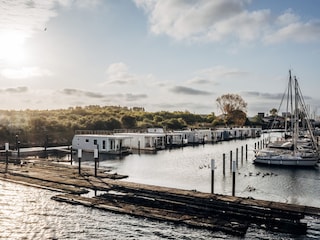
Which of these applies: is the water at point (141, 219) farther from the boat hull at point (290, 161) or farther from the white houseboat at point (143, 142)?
the white houseboat at point (143, 142)

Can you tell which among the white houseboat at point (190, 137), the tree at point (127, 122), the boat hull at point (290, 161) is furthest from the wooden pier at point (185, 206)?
the tree at point (127, 122)

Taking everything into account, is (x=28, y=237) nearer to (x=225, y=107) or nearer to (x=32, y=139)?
(x=32, y=139)

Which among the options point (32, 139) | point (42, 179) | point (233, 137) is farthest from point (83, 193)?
point (233, 137)

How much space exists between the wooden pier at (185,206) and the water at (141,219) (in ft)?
1.64

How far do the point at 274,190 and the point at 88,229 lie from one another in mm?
16499

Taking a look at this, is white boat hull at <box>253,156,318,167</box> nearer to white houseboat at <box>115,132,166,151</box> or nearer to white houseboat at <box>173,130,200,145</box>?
white houseboat at <box>115,132,166,151</box>

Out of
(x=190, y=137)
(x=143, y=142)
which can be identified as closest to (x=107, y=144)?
(x=143, y=142)

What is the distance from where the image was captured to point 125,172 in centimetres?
3438

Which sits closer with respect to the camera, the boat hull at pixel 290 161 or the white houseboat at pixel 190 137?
the boat hull at pixel 290 161

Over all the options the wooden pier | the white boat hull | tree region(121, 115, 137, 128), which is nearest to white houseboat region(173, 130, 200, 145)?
tree region(121, 115, 137, 128)

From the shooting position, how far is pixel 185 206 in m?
19.3

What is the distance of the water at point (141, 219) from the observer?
1616cm

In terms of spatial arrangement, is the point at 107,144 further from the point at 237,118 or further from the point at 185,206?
the point at 237,118

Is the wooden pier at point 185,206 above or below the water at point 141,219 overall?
above
